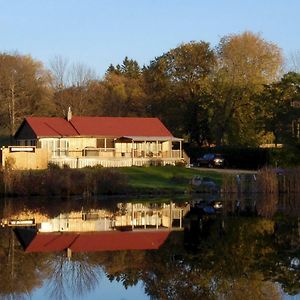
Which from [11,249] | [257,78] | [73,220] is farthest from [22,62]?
[11,249]

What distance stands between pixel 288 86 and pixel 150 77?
25216mm

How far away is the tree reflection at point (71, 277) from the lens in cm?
1611

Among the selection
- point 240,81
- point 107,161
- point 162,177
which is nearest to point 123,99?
point 240,81

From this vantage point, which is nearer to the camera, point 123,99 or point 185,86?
point 185,86

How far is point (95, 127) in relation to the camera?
212 ft

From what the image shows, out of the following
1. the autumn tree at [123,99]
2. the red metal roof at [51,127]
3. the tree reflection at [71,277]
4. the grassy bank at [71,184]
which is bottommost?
the tree reflection at [71,277]

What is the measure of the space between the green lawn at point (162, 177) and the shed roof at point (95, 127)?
6.90m

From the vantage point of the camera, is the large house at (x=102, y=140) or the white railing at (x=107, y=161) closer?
the white railing at (x=107, y=161)

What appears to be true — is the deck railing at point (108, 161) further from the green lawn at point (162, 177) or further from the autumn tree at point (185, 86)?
the autumn tree at point (185, 86)

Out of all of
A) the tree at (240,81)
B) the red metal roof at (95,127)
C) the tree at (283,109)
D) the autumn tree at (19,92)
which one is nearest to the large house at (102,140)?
the red metal roof at (95,127)

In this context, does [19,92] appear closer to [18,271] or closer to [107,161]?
[107,161]

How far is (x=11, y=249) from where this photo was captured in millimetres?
22141

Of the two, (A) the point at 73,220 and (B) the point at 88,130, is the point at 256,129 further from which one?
(A) the point at 73,220

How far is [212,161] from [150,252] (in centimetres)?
4582
